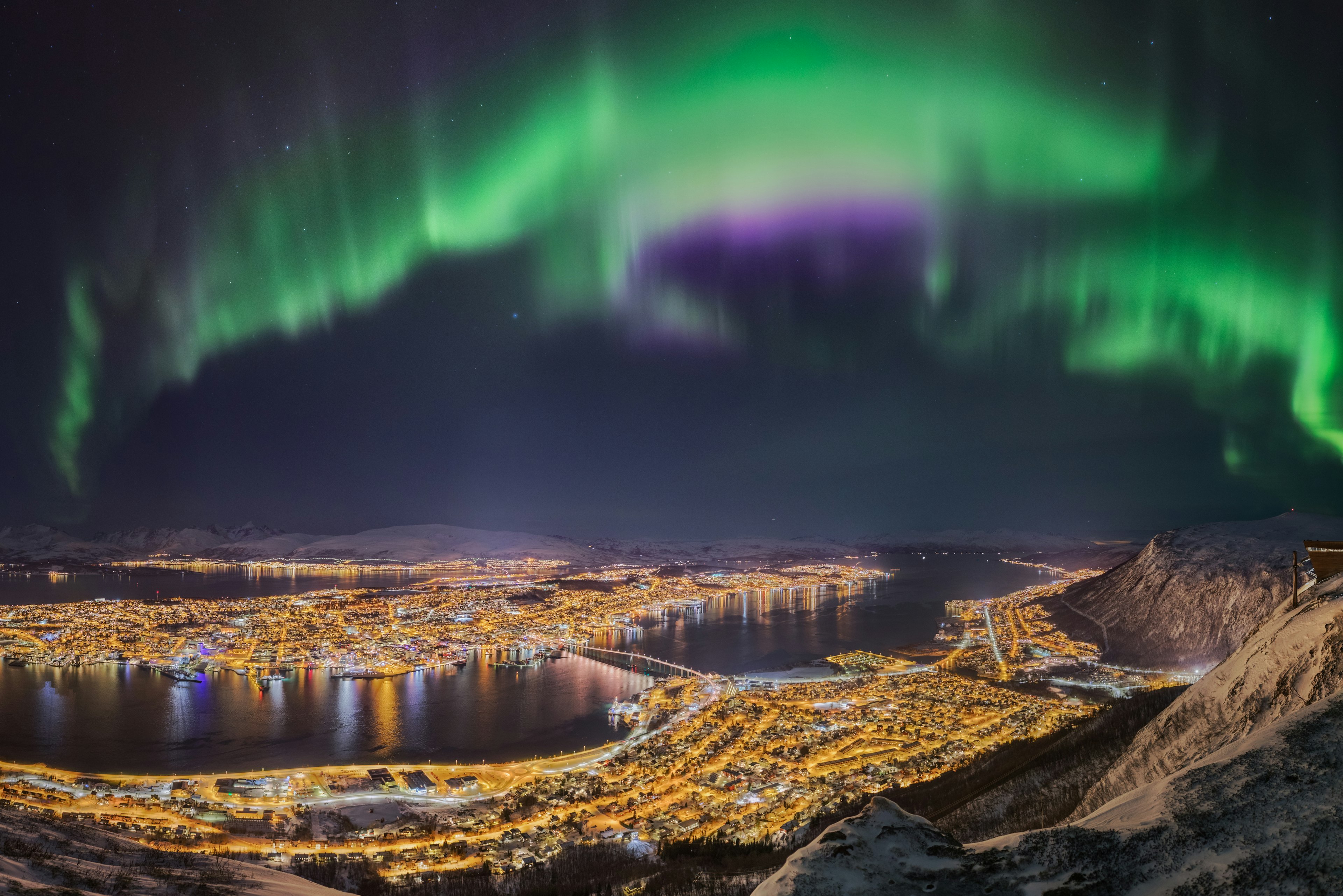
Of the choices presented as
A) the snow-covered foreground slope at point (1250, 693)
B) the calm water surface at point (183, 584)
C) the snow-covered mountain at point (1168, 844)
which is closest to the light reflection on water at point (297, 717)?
the snow-covered foreground slope at point (1250, 693)

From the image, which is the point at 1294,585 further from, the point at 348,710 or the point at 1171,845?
the point at 348,710

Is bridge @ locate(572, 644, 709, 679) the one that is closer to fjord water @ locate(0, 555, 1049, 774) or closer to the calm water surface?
fjord water @ locate(0, 555, 1049, 774)

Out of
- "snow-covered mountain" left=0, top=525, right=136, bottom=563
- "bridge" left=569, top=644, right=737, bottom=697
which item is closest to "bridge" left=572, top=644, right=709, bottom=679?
"bridge" left=569, top=644, right=737, bottom=697

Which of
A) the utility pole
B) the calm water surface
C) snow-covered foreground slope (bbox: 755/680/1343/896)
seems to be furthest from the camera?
the calm water surface

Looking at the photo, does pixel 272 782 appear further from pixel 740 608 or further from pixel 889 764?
pixel 740 608

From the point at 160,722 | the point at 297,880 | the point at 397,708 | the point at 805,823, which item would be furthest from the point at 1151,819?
the point at 160,722

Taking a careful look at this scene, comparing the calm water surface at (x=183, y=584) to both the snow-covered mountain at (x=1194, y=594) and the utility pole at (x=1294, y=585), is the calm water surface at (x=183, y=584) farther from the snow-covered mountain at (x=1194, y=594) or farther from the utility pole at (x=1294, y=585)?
the utility pole at (x=1294, y=585)
